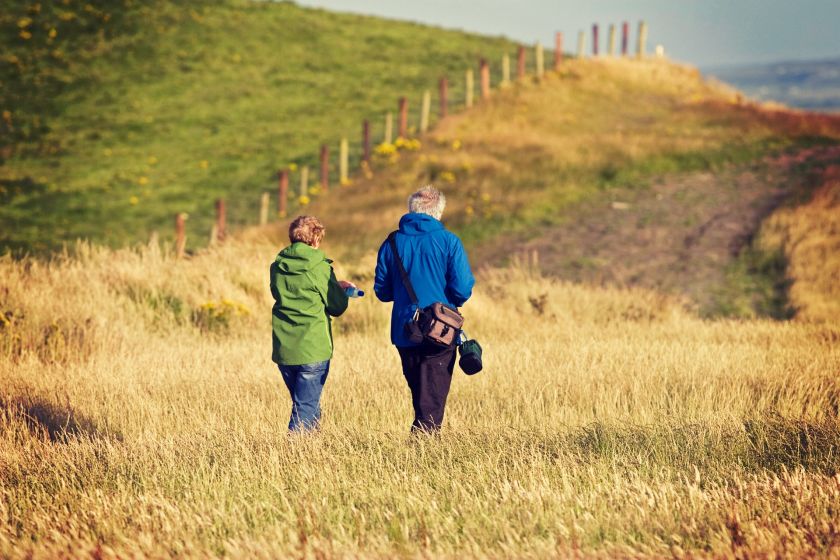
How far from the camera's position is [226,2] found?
5034cm

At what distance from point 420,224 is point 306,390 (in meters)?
1.29

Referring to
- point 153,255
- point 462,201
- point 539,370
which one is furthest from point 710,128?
point 539,370

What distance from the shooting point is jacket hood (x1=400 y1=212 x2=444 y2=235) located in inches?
229

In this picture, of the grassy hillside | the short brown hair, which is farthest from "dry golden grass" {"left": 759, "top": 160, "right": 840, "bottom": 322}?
the grassy hillside

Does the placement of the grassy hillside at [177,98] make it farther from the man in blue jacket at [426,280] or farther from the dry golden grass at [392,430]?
the man in blue jacket at [426,280]

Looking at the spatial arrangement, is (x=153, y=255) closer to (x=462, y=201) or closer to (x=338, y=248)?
(x=338, y=248)

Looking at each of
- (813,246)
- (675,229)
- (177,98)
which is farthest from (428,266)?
(177,98)

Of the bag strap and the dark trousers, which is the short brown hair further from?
the dark trousers

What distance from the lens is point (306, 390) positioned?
20.0ft

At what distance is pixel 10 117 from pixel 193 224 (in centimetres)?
1510

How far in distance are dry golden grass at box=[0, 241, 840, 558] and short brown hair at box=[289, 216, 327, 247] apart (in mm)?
1252

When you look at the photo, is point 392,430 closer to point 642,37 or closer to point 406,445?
point 406,445

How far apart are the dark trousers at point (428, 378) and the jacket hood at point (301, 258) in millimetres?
772

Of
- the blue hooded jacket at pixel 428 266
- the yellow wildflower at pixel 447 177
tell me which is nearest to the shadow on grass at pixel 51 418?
the blue hooded jacket at pixel 428 266
